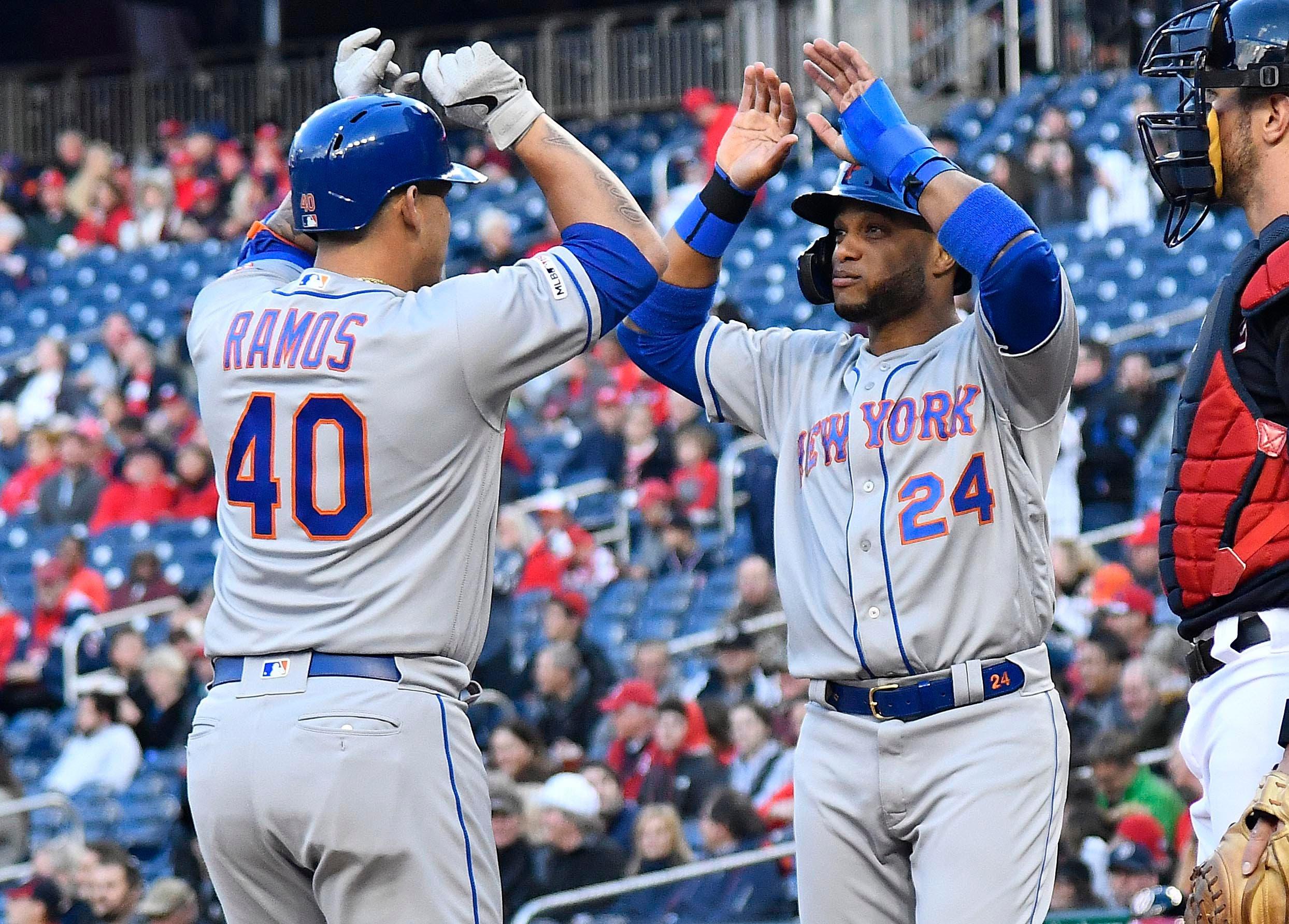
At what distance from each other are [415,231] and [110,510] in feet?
29.2

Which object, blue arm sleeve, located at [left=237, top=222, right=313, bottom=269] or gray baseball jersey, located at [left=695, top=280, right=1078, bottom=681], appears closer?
gray baseball jersey, located at [left=695, top=280, right=1078, bottom=681]

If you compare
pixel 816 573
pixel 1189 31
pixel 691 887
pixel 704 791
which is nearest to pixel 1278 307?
pixel 1189 31

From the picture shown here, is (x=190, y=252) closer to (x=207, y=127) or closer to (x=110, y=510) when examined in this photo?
(x=207, y=127)


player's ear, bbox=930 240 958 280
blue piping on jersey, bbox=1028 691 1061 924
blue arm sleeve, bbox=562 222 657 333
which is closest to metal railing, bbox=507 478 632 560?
player's ear, bbox=930 240 958 280

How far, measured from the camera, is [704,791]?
7.55m

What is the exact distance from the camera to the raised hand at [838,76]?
3.73 metres

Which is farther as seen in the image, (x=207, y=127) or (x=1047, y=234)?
(x=207, y=127)

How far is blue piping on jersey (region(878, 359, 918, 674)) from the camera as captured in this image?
3.54 m

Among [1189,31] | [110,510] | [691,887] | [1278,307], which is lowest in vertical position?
[691,887]

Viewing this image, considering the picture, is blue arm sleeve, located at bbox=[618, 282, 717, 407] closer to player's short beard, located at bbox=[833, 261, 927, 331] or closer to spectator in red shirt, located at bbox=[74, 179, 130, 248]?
player's short beard, located at bbox=[833, 261, 927, 331]

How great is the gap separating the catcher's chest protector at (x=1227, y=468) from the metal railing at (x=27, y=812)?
567cm

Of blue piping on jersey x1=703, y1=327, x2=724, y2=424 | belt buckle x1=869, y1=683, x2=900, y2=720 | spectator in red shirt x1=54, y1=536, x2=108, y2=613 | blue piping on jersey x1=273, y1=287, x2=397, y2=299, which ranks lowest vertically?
spectator in red shirt x1=54, y1=536, x2=108, y2=613

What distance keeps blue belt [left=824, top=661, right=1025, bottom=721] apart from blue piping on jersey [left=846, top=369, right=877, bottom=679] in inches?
2.1

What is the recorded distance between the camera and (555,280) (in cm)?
329
